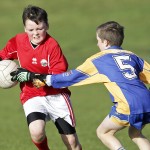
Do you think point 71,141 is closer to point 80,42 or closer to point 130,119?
point 130,119

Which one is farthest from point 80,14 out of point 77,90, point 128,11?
point 77,90

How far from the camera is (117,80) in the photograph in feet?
27.4

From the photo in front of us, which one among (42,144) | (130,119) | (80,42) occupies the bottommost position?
(80,42)

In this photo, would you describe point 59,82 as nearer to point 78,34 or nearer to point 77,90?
point 77,90

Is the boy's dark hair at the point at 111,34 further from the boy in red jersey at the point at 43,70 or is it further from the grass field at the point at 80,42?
the grass field at the point at 80,42

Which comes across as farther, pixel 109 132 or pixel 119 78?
pixel 109 132

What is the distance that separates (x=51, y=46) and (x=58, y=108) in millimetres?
791

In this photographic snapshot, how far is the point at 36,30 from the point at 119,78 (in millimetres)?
1409

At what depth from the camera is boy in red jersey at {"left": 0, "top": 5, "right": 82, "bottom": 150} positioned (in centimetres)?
923

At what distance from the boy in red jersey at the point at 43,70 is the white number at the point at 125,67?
Answer: 1.03 metres

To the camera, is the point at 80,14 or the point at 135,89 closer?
the point at 135,89

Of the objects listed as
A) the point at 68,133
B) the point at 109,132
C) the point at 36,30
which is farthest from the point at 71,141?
the point at 36,30

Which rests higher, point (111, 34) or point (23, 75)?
point (111, 34)

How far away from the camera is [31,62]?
369 inches
